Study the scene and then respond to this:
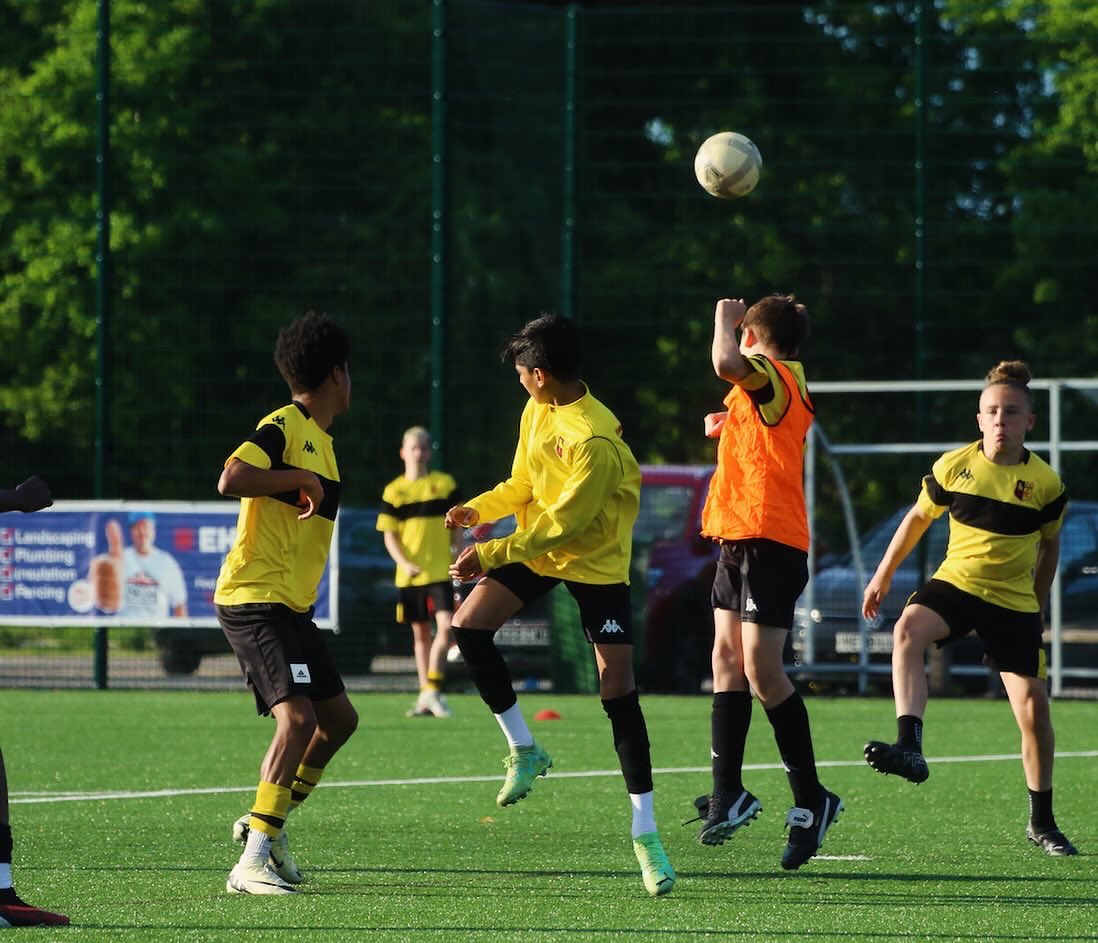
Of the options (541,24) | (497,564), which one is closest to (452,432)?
(541,24)

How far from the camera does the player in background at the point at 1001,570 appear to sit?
26.0 feet

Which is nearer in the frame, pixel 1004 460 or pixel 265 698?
pixel 265 698

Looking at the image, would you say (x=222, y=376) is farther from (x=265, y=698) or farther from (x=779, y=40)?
(x=265, y=698)

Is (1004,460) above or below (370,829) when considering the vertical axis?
above

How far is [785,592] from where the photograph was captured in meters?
7.55

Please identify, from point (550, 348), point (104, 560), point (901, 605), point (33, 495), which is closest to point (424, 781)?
point (550, 348)

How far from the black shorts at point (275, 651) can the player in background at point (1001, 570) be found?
2.47 metres

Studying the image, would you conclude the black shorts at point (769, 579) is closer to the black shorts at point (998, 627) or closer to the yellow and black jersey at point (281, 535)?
the black shorts at point (998, 627)

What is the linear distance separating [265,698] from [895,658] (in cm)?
268

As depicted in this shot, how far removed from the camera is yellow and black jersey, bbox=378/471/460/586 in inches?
589

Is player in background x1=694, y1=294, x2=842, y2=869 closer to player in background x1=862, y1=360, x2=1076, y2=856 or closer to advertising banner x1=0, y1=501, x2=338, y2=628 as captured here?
player in background x1=862, y1=360, x2=1076, y2=856

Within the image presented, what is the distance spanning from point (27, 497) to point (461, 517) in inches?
76.4

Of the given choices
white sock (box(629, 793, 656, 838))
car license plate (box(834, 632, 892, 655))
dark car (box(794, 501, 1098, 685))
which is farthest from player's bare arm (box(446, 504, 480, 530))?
car license plate (box(834, 632, 892, 655))

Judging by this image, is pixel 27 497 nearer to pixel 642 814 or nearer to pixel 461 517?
pixel 461 517
